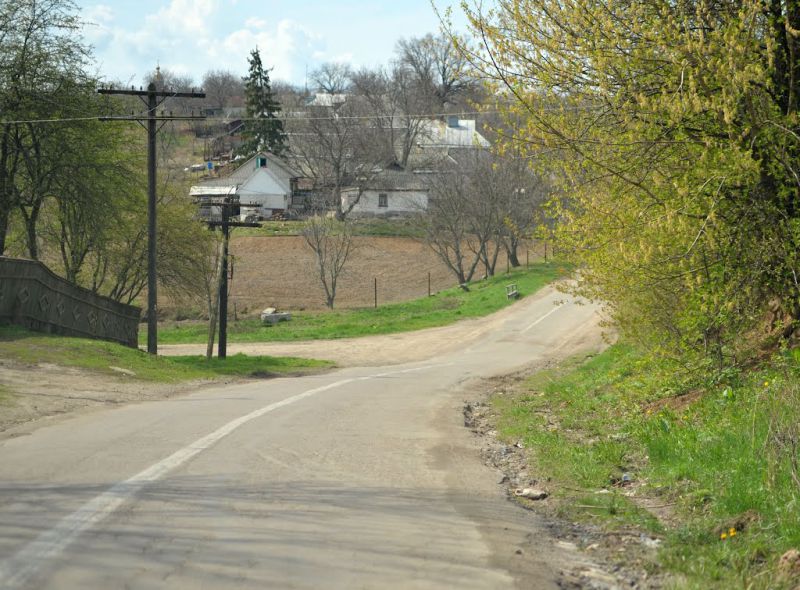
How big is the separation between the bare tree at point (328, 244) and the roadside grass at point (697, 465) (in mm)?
44095

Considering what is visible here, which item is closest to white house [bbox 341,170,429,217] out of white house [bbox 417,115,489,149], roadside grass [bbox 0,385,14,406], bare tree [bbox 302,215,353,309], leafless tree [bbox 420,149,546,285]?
white house [bbox 417,115,489,149]

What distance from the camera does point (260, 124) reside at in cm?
9681

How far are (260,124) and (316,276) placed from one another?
38720 mm

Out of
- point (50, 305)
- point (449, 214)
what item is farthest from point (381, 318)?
point (50, 305)

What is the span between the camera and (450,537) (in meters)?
6.71

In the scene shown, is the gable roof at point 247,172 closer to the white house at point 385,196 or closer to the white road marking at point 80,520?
the white house at point 385,196

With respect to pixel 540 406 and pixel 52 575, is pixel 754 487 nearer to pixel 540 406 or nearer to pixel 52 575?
pixel 52 575

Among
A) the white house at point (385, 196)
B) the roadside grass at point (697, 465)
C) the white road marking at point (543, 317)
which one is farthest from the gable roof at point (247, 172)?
the roadside grass at point (697, 465)

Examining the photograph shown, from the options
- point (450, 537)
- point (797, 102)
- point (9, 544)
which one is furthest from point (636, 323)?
point (9, 544)

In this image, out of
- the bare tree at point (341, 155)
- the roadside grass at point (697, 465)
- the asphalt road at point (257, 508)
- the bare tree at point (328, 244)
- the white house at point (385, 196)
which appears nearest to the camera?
the asphalt road at point (257, 508)

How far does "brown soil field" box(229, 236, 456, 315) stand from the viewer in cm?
6072

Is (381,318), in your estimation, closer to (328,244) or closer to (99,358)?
(328,244)

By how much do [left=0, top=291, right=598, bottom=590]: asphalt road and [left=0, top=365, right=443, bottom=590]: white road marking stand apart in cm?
2

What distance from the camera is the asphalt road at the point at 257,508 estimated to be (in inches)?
223
